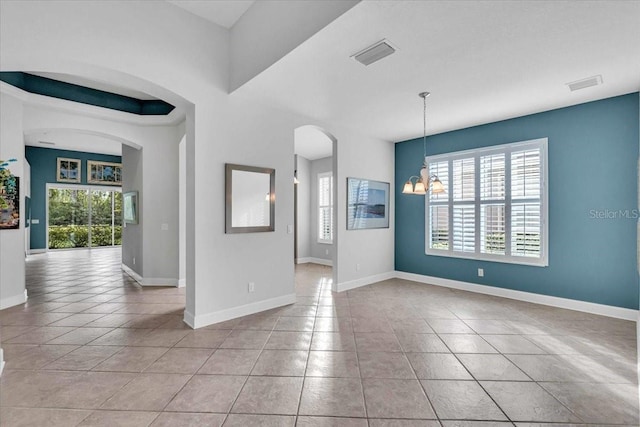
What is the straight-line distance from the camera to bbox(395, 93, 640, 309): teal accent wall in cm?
369

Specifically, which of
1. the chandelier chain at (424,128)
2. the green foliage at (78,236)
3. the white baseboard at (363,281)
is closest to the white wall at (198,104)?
the white baseboard at (363,281)

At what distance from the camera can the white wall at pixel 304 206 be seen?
26.8 feet

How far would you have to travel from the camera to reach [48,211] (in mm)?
9305

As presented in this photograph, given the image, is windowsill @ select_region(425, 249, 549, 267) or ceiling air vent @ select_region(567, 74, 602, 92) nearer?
ceiling air vent @ select_region(567, 74, 602, 92)

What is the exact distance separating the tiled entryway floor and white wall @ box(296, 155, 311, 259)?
13.2ft

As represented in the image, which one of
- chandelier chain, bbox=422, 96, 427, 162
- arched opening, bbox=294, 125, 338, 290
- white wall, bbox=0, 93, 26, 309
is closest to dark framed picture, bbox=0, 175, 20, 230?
white wall, bbox=0, 93, 26, 309

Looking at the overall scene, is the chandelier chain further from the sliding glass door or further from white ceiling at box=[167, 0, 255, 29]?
the sliding glass door

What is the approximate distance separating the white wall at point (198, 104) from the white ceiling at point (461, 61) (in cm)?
45

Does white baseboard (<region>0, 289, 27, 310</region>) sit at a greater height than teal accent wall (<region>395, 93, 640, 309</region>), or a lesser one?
lesser

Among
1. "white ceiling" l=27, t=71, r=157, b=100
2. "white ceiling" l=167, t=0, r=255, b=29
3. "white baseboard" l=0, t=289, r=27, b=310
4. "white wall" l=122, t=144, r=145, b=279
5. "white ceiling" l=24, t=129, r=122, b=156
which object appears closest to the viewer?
"white ceiling" l=167, t=0, r=255, b=29

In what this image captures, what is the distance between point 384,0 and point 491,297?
4.48 metres

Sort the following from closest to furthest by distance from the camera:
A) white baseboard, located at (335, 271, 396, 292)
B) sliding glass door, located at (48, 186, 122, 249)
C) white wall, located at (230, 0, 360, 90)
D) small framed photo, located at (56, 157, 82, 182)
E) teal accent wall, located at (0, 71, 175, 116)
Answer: white wall, located at (230, 0, 360, 90) < teal accent wall, located at (0, 71, 175, 116) < white baseboard, located at (335, 271, 396, 292) < small framed photo, located at (56, 157, 82, 182) < sliding glass door, located at (48, 186, 122, 249)

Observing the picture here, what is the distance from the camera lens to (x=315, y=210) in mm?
8328

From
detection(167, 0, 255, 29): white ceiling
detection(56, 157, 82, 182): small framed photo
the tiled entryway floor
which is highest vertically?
detection(167, 0, 255, 29): white ceiling
